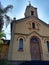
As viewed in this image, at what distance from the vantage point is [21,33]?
18.6 meters

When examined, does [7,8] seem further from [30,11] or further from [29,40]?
[30,11]

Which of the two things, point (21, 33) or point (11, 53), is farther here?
point (21, 33)

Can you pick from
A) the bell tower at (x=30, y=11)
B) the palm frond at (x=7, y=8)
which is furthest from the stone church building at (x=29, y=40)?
the palm frond at (x=7, y=8)

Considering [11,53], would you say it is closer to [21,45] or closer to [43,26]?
[21,45]

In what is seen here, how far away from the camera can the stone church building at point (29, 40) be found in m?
17.0

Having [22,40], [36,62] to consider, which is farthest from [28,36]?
[36,62]

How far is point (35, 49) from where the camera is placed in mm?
18266

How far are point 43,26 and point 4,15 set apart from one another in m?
6.79

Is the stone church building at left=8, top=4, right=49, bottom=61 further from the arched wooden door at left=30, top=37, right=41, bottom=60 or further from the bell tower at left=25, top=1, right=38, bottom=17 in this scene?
the bell tower at left=25, top=1, right=38, bottom=17

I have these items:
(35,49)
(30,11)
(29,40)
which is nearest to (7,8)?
(29,40)

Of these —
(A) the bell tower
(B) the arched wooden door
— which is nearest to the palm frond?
(B) the arched wooden door

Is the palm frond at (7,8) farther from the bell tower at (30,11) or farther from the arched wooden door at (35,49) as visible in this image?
the bell tower at (30,11)

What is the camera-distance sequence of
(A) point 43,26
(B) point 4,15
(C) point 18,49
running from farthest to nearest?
1. (A) point 43,26
2. (C) point 18,49
3. (B) point 4,15

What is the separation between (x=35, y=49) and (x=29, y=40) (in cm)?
148
